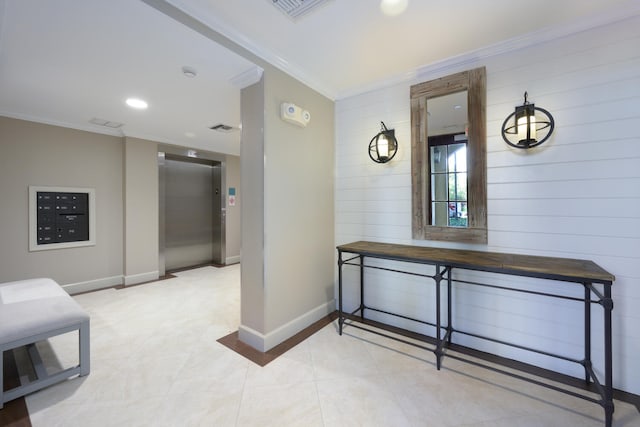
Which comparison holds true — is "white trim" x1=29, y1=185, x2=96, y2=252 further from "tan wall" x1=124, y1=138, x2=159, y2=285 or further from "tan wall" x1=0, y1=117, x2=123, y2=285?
"tan wall" x1=124, y1=138, x2=159, y2=285

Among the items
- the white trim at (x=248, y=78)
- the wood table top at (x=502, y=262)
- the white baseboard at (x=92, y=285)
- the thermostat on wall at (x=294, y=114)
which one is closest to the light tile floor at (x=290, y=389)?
the wood table top at (x=502, y=262)

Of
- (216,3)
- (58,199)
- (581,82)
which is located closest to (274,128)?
(216,3)

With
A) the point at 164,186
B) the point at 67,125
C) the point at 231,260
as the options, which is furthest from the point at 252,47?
the point at 231,260

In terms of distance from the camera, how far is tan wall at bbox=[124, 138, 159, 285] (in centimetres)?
424

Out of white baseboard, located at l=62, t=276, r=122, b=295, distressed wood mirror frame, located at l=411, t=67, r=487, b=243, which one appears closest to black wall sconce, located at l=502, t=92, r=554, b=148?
distressed wood mirror frame, located at l=411, t=67, r=487, b=243

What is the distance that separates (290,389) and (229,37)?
268cm

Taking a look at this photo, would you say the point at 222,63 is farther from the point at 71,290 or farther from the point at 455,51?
the point at 71,290

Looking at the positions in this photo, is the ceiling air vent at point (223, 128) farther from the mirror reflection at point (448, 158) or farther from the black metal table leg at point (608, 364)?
the black metal table leg at point (608, 364)

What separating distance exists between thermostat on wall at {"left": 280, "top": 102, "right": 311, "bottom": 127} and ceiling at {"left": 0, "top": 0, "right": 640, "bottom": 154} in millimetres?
356

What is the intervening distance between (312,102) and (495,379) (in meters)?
3.00

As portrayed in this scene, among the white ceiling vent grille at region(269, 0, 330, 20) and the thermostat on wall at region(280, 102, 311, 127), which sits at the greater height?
Answer: the white ceiling vent grille at region(269, 0, 330, 20)

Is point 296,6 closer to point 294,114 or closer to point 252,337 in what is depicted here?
point 294,114

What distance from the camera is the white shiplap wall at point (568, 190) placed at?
1.78 m

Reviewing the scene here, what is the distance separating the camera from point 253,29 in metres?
1.98
